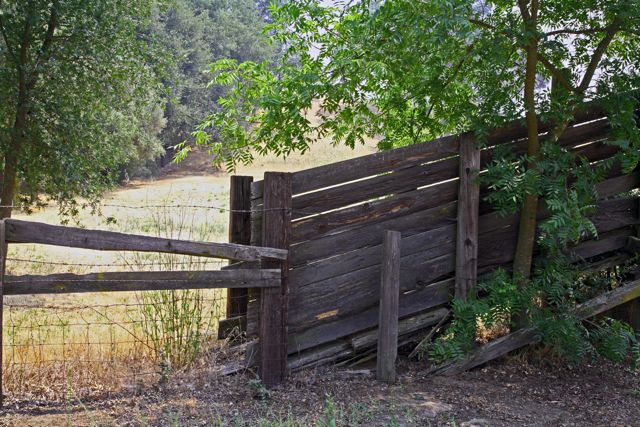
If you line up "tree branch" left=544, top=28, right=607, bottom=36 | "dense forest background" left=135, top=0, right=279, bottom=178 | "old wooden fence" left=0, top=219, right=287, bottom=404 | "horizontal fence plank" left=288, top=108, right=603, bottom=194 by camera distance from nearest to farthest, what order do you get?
"old wooden fence" left=0, top=219, right=287, bottom=404 < "horizontal fence plank" left=288, top=108, right=603, bottom=194 < "tree branch" left=544, top=28, right=607, bottom=36 < "dense forest background" left=135, top=0, right=279, bottom=178

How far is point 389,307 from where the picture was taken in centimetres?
572

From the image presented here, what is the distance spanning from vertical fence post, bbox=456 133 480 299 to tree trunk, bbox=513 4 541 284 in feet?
1.52

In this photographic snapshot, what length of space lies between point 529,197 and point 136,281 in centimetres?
369

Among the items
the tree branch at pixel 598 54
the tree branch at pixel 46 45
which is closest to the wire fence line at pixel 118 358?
the tree branch at pixel 598 54

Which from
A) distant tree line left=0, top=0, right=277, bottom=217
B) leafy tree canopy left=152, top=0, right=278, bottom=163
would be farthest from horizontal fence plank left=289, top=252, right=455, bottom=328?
leafy tree canopy left=152, top=0, right=278, bottom=163

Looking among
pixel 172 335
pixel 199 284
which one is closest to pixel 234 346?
pixel 172 335

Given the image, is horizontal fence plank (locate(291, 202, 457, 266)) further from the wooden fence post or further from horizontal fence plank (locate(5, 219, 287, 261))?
horizontal fence plank (locate(5, 219, 287, 261))

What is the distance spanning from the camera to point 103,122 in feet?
41.2

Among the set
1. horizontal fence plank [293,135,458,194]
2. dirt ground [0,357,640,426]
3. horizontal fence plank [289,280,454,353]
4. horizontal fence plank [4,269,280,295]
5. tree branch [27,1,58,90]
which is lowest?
dirt ground [0,357,640,426]

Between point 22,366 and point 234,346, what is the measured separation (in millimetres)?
1715

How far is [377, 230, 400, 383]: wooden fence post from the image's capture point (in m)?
5.70

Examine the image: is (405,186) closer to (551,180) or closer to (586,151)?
(551,180)

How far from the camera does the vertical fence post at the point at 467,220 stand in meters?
6.27

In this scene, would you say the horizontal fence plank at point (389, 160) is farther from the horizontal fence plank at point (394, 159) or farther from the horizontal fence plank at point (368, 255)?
the horizontal fence plank at point (368, 255)
